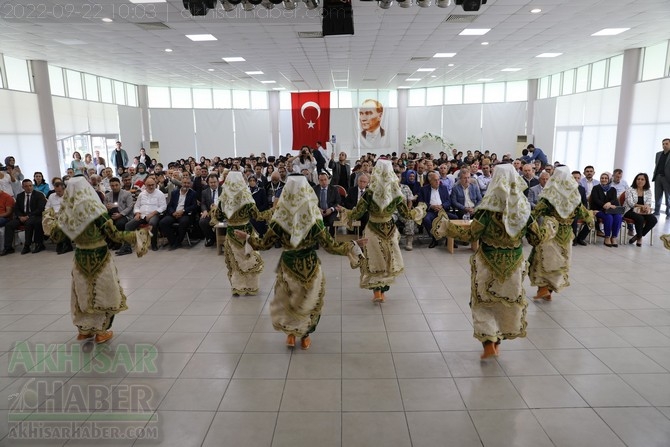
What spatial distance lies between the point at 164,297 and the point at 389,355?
10.0ft

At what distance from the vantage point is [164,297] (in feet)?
18.1

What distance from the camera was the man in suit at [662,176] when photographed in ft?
29.8

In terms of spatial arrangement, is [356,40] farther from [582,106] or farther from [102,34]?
[582,106]

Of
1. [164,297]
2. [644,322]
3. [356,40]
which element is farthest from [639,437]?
[356,40]

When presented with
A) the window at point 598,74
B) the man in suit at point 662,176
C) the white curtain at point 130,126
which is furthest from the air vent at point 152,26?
the window at point 598,74

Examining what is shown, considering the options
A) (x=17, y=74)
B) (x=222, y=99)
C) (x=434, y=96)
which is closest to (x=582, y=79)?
(x=434, y=96)

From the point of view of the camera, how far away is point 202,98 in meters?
18.3

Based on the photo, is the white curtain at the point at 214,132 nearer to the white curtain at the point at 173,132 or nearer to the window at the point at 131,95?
the white curtain at the point at 173,132

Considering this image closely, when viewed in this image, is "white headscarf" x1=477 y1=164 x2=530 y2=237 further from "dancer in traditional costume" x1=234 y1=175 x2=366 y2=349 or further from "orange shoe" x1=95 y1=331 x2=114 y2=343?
"orange shoe" x1=95 y1=331 x2=114 y2=343

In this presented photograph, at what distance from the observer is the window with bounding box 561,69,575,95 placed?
1445 centimetres

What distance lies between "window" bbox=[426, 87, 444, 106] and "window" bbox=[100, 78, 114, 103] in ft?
40.6

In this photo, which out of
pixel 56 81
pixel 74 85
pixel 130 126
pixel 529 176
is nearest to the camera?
pixel 529 176

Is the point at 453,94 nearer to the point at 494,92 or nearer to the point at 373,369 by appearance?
the point at 494,92

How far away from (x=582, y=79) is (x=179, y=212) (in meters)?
12.7
